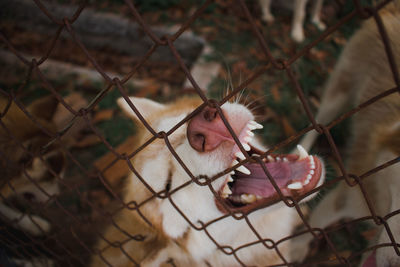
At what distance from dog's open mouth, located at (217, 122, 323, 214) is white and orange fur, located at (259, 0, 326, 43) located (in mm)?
3479

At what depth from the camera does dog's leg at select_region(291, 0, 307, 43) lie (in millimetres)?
4539

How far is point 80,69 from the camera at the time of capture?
4332 millimetres

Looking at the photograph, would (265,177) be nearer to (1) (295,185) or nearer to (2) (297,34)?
(1) (295,185)

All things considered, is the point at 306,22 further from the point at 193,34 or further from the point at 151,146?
the point at 151,146

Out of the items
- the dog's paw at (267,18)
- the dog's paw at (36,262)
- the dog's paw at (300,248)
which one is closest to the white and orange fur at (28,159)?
the dog's paw at (36,262)

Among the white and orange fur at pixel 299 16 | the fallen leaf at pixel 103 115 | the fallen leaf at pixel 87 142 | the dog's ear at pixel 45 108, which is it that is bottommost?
the dog's ear at pixel 45 108

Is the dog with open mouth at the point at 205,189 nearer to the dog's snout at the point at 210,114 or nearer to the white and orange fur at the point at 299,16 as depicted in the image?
the dog's snout at the point at 210,114

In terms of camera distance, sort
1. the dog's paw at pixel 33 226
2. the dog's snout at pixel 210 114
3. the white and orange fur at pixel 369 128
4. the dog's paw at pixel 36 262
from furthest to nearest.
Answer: the dog's paw at pixel 33 226, the dog's paw at pixel 36 262, the white and orange fur at pixel 369 128, the dog's snout at pixel 210 114

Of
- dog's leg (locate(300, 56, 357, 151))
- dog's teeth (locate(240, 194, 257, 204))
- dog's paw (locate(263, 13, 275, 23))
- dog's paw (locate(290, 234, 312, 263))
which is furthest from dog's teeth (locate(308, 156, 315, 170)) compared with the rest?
dog's paw (locate(263, 13, 275, 23))

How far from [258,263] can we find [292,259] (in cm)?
92

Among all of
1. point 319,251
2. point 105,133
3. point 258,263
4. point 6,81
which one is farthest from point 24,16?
point 319,251

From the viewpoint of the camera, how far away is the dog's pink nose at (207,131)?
4.24 ft

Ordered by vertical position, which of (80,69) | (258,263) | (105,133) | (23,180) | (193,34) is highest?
(193,34)

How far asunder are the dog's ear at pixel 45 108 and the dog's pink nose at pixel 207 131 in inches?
80.6
